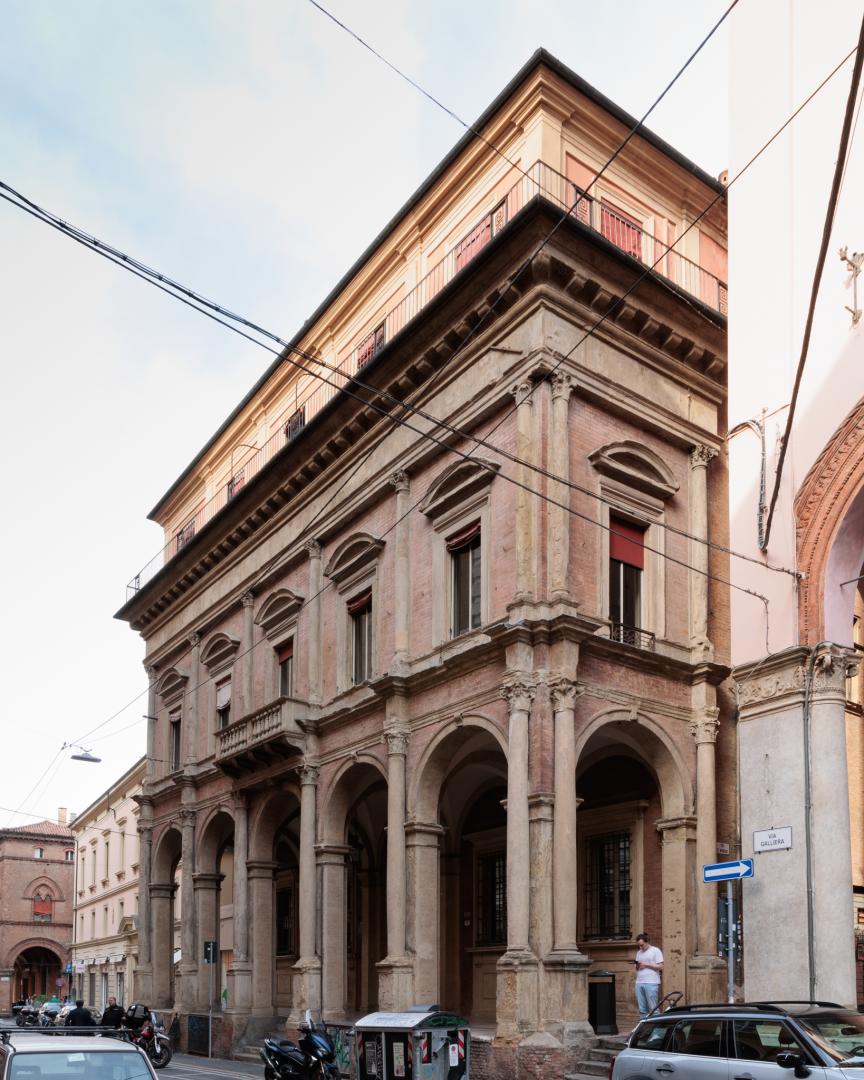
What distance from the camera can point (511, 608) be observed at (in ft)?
64.2

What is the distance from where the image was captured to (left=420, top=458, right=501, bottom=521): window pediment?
21.2 m

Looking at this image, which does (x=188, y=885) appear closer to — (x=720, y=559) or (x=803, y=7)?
(x=720, y=559)

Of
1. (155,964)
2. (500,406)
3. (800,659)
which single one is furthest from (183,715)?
(800,659)

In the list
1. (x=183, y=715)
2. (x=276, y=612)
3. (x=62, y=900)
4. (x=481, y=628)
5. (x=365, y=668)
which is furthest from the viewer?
(x=62, y=900)

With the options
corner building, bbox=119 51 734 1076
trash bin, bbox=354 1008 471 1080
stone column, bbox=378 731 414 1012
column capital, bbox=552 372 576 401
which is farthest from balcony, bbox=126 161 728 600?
trash bin, bbox=354 1008 471 1080

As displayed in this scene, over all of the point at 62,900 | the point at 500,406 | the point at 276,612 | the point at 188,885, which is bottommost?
the point at 62,900

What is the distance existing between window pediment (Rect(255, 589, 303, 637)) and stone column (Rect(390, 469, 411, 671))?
4910mm

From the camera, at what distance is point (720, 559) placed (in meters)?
22.5

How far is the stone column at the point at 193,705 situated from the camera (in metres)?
33.1

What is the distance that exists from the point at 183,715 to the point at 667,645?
1751cm

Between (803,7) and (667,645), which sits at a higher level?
(803,7)

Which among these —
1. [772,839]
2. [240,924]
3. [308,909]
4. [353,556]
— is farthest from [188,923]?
[772,839]

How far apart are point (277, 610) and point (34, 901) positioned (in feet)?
200

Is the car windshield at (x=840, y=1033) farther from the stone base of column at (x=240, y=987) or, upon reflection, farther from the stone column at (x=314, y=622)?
the stone base of column at (x=240, y=987)
